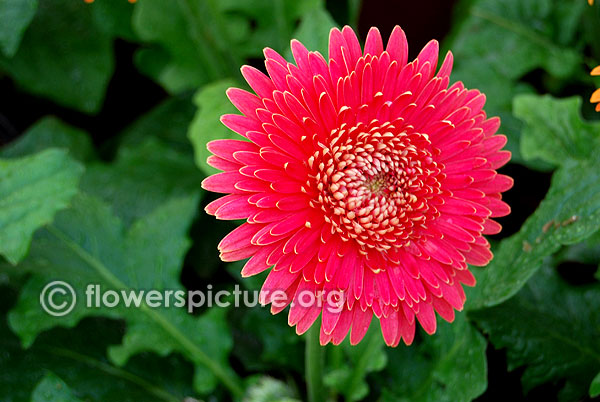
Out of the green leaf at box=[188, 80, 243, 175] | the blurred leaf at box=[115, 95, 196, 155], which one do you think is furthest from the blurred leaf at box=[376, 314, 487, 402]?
the blurred leaf at box=[115, 95, 196, 155]

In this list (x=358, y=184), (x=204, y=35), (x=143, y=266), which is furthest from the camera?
(x=204, y=35)

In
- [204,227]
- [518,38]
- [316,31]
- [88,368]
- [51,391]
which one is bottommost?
[88,368]

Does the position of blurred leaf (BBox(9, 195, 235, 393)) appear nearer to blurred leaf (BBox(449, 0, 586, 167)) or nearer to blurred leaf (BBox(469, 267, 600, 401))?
blurred leaf (BBox(469, 267, 600, 401))

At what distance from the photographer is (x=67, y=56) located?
5.82 feet

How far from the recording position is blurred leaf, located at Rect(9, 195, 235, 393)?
137cm

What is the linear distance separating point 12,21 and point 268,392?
962 millimetres

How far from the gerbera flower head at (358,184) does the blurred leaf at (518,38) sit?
3.01 ft

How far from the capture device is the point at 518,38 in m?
1.89

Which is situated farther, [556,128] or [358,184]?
[556,128]

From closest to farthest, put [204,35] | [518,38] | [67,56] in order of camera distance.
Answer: [204,35] < [67,56] < [518,38]

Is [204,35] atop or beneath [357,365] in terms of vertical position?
atop

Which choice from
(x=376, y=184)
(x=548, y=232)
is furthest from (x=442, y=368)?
(x=376, y=184)

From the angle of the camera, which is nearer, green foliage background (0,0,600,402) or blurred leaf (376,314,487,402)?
blurred leaf (376,314,487,402)

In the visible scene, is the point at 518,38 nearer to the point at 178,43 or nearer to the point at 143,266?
the point at 178,43
